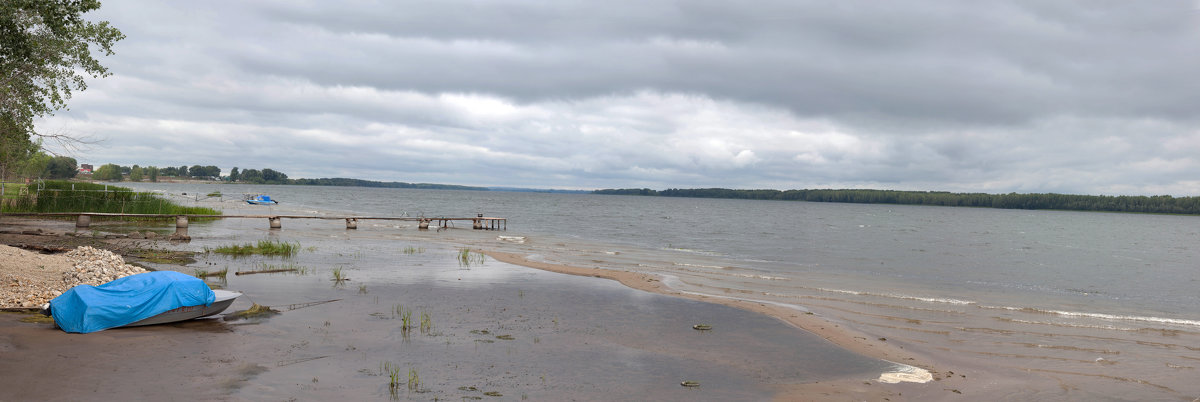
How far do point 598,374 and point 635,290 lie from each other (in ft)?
33.3

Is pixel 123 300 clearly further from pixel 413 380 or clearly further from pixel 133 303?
pixel 413 380

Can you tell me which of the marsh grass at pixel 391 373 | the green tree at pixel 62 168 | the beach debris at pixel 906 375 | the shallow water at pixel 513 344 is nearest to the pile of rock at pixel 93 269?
the shallow water at pixel 513 344

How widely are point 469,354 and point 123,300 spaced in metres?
6.62

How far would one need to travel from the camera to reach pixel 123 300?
40.3 ft

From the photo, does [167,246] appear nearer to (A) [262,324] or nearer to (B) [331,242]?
(B) [331,242]

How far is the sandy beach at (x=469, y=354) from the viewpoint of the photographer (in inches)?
386

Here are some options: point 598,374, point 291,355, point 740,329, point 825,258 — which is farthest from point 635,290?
point 825,258

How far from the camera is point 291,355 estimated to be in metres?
11.5

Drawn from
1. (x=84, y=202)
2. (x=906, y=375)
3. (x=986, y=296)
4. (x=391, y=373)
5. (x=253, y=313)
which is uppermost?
(x=84, y=202)

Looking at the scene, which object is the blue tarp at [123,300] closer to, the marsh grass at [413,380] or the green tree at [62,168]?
the marsh grass at [413,380]

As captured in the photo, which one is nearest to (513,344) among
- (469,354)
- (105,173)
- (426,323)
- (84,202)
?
(469,354)

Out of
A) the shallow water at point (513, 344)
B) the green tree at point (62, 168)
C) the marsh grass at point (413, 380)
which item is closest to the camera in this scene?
the marsh grass at point (413, 380)

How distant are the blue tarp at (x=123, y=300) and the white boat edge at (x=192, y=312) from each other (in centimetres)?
9

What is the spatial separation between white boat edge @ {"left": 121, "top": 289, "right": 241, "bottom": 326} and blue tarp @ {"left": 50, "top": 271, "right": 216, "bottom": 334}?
0.09m
